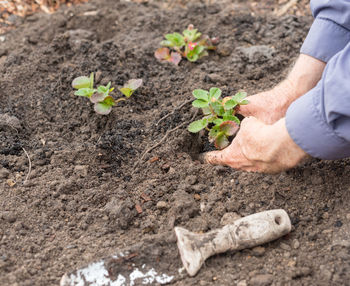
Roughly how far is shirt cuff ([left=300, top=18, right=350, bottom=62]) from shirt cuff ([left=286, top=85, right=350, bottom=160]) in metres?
0.67

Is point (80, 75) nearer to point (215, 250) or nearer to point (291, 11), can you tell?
point (215, 250)

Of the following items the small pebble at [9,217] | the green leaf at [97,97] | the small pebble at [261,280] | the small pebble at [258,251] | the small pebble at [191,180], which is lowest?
the small pebble at [258,251]

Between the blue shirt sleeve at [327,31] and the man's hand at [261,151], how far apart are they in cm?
59

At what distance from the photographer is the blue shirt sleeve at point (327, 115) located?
5.95ft

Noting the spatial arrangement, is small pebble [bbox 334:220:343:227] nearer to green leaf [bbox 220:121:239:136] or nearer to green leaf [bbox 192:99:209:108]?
green leaf [bbox 220:121:239:136]

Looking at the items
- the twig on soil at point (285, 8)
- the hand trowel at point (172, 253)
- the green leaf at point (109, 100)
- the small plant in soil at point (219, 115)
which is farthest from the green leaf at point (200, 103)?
the twig on soil at point (285, 8)

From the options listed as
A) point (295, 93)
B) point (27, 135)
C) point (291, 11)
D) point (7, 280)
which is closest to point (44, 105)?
point (27, 135)

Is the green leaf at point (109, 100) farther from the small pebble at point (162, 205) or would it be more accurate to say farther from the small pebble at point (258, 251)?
the small pebble at point (258, 251)

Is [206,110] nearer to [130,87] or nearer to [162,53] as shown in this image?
[130,87]

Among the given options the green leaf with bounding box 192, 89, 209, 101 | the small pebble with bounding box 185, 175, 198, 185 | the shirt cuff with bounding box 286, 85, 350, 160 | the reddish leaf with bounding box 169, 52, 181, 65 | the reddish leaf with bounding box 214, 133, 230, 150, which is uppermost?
the shirt cuff with bounding box 286, 85, 350, 160

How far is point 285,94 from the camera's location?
102 inches

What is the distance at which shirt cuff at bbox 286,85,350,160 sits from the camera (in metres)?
1.91

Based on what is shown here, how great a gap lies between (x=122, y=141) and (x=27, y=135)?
63 centimetres

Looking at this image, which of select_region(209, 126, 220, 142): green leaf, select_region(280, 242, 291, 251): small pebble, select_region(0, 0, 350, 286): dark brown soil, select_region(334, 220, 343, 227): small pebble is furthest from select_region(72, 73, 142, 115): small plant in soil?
select_region(334, 220, 343, 227): small pebble
